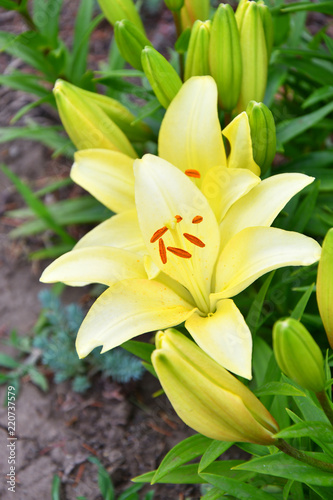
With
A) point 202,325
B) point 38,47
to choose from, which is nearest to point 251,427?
point 202,325

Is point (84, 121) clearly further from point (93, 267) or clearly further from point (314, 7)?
point (314, 7)

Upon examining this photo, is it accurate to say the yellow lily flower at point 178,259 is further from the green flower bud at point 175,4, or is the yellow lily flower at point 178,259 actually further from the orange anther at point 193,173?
the green flower bud at point 175,4

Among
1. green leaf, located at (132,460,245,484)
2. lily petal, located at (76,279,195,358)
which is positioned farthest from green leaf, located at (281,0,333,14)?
green leaf, located at (132,460,245,484)

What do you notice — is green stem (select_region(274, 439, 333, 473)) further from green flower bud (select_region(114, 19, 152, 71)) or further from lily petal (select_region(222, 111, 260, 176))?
green flower bud (select_region(114, 19, 152, 71))

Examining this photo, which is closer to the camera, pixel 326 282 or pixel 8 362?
pixel 326 282

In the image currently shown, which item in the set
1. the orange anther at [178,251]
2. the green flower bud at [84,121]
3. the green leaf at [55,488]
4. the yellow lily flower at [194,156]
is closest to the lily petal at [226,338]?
the orange anther at [178,251]

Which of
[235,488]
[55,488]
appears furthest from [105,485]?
[235,488]
